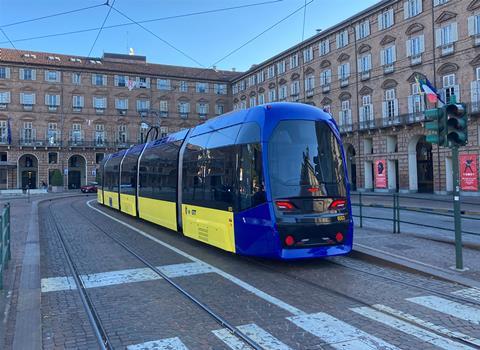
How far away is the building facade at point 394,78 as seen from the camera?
35.0 meters

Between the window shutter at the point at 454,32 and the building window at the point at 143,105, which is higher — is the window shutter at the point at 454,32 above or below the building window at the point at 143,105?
below

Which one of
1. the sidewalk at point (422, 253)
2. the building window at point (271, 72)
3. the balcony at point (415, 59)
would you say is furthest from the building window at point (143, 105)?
the sidewalk at point (422, 253)

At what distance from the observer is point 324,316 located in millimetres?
5480

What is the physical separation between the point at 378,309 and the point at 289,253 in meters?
2.33

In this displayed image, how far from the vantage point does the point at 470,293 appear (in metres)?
6.50

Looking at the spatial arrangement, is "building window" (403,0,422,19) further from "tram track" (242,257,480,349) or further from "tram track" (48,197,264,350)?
Answer: "tram track" (48,197,264,350)

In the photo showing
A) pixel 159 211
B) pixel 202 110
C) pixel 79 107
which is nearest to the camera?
pixel 159 211

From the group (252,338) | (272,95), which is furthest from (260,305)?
(272,95)

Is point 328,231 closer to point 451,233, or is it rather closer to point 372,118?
point 451,233

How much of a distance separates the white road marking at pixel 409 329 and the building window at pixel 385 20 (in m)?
40.8

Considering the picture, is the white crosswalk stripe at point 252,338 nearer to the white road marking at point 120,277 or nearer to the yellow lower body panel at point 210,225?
the white road marking at point 120,277

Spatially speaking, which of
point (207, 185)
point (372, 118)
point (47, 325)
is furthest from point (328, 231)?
point (372, 118)

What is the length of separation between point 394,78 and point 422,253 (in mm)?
35567

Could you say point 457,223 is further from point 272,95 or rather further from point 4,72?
point 4,72
